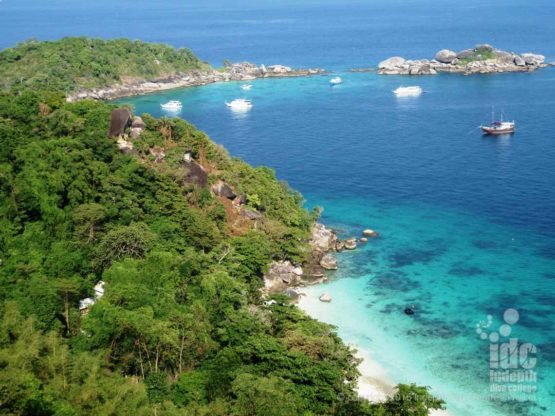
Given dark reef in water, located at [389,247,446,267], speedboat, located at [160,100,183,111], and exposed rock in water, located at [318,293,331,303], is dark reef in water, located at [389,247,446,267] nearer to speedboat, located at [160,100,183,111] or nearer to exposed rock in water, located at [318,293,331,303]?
exposed rock in water, located at [318,293,331,303]

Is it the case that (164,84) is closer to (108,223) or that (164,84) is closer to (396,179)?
(396,179)

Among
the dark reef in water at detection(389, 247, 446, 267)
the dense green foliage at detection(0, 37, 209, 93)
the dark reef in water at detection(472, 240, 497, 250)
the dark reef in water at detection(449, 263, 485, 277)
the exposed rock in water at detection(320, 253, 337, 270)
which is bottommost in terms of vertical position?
the dark reef in water at detection(449, 263, 485, 277)

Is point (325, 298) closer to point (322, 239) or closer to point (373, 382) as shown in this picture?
point (322, 239)

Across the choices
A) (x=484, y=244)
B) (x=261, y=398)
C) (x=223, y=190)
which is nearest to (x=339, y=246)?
(x=223, y=190)

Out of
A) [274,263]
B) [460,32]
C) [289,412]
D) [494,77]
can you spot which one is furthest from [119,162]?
[460,32]

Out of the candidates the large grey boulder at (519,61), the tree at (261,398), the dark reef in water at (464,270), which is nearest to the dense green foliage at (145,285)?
the tree at (261,398)

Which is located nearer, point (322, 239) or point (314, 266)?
point (314, 266)

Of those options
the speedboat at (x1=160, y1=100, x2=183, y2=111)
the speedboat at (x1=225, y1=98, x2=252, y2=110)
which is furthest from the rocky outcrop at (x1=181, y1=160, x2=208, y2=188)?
the speedboat at (x1=225, y1=98, x2=252, y2=110)
